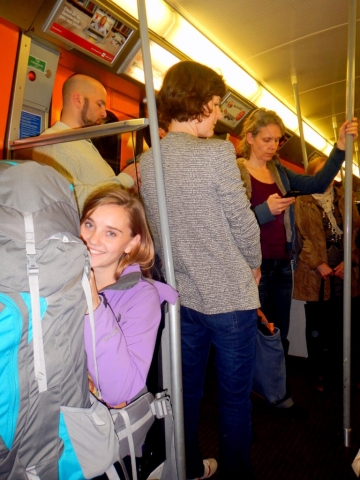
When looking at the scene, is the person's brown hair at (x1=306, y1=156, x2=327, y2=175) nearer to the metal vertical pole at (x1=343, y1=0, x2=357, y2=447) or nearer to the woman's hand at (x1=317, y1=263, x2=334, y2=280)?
the woman's hand at (x1=317, y1=263, x2=334, y2=280)

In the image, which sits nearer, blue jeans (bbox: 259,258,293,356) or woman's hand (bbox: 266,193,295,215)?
woman's hand (bbox: 266,193,295,215)

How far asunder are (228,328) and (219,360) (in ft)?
0.54

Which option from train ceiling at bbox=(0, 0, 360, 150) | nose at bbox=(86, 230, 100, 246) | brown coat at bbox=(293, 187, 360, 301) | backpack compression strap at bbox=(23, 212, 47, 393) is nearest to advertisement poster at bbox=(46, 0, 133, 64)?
train ceiling at bbox=(0, 0, 360, 150)

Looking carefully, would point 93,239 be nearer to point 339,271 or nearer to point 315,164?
point 339,271

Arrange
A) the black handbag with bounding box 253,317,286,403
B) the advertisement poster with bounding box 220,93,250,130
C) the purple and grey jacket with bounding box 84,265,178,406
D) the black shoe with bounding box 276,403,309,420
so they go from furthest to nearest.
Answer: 1. the advertisement poster with bounding box 220,93,250,130
2. the black shoe with bounding box 276,403,309,420
3. the black handbag with bounding box 253,317,286,403
4. the purple and grey jacket with bounding box 84,265,178,406

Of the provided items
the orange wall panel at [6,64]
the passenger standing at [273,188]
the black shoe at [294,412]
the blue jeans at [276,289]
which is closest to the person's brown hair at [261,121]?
the passenger standing at [273,188]

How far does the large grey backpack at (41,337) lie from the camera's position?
2.11ft

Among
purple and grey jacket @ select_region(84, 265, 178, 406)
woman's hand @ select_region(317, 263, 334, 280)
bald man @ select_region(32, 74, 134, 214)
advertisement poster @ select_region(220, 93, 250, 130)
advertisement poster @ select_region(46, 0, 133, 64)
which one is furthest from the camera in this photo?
advertisement poster @ select_region(220, 93, 250, 130)

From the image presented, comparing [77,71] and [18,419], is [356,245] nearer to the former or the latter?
[77,71]

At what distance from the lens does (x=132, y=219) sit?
4.40ft

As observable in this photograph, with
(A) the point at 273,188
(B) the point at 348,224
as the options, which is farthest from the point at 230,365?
(A) the point at 273,188

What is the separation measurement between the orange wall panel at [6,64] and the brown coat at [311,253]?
2.21 meters

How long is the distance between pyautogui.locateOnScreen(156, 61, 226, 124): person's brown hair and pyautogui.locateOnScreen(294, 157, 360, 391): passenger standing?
66.4 inches

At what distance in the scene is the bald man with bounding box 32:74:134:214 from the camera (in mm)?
1495
